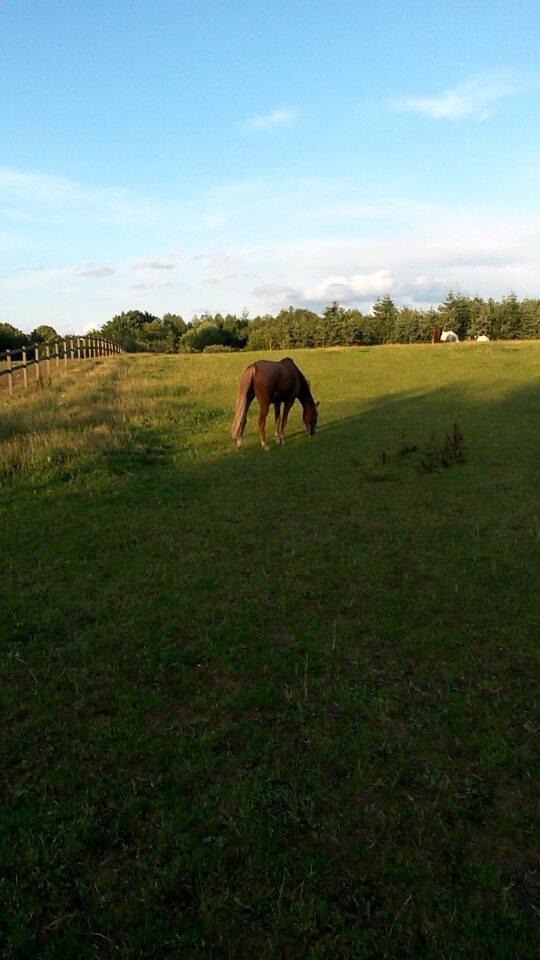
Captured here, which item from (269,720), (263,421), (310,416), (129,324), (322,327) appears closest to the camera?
(269,720)

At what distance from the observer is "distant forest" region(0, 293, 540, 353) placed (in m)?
71.4

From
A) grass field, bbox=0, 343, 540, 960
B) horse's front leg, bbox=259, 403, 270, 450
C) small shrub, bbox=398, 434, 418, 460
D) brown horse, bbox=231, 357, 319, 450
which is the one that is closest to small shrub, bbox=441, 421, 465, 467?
small shrub, bbox=398, 434, 418, 460

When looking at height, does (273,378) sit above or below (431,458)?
above

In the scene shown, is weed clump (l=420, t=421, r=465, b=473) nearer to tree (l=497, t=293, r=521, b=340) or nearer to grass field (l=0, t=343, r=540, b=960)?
grass field (l=0, t=343, r=540, b=960)

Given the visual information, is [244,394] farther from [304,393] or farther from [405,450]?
[405,450]

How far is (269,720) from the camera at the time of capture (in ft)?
16.9

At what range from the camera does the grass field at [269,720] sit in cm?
343

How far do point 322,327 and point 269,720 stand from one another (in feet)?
264

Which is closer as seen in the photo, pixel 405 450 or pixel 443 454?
pixel 443 454

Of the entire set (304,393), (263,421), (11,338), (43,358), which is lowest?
(263,421)

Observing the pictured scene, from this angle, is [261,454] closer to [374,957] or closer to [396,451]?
[396,451]

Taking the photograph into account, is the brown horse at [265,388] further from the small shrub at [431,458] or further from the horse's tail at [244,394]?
the small shrub at [431,458]

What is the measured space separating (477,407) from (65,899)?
21.3m

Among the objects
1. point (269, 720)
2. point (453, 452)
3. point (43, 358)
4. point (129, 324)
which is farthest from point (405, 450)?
point (129, 324)
